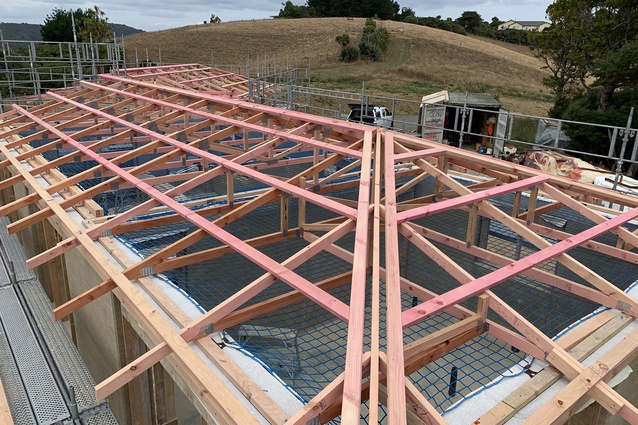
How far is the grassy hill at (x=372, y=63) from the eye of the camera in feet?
145

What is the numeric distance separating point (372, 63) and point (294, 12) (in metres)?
30.6

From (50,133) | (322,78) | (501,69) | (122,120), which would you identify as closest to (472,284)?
(122,120)

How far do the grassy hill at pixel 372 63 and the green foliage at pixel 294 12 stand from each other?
32.7 feet

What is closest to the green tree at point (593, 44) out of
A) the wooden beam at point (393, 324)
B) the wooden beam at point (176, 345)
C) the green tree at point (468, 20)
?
the wooden beam at point (393, 324)

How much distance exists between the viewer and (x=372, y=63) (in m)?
51.6

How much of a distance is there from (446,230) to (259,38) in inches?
2087

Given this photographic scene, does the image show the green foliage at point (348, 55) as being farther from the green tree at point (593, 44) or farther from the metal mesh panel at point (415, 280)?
the metal mesh panel at point (415, 280)

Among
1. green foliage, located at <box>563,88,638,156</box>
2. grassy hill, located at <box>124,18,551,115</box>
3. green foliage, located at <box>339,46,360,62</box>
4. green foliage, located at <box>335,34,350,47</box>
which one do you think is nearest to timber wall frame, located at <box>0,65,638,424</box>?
green foliage, located at <box>563,88,638,156</box>

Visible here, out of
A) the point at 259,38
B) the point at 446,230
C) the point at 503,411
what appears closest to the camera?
the point at 503,411

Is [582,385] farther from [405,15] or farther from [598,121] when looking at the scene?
[405,15]

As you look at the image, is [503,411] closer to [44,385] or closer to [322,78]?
[44,385]

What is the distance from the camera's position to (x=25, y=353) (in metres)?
5.80

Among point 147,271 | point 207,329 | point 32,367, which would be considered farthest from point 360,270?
point 32,367

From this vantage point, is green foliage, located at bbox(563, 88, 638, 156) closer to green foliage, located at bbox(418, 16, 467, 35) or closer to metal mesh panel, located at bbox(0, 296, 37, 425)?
metal mesh panel, located at bbox(0, 296, 37, 425)
